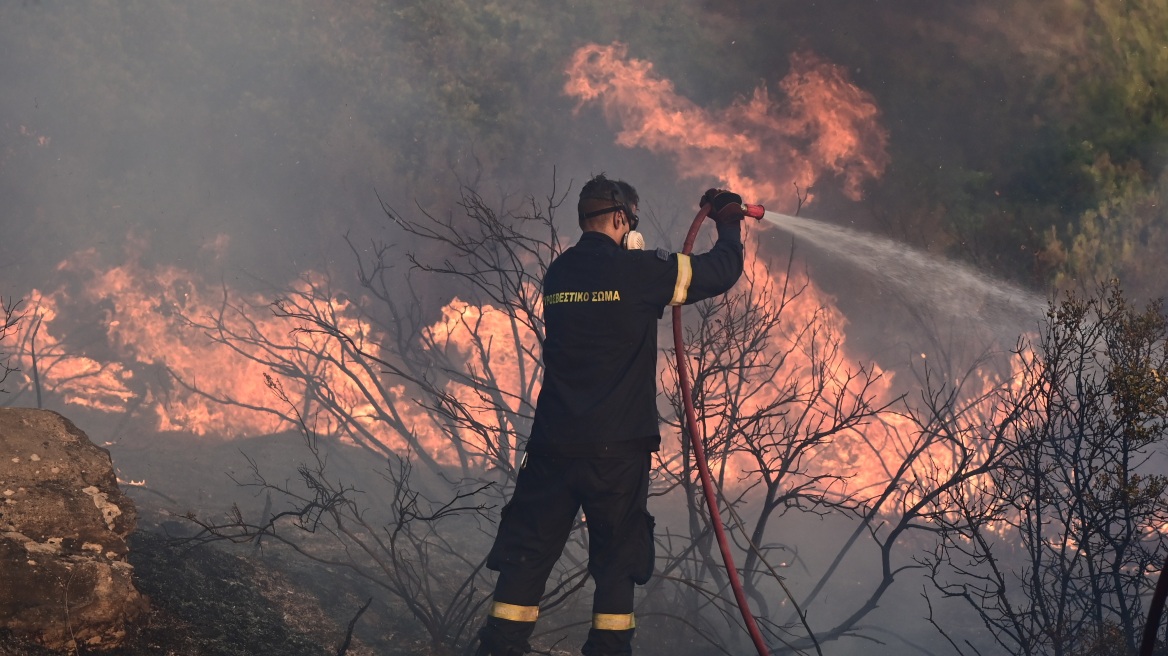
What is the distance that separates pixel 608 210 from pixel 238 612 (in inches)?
116

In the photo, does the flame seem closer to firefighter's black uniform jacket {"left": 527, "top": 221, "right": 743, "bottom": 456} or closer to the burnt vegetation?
the burnt vegetation

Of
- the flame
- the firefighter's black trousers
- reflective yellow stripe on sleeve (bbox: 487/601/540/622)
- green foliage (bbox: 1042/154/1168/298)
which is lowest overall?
reflective yellow stripe on sleeve (bbox: 487/601/540/622)

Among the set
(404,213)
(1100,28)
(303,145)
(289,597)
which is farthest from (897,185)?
(303,145)

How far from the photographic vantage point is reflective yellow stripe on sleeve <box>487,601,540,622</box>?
11.5 ft

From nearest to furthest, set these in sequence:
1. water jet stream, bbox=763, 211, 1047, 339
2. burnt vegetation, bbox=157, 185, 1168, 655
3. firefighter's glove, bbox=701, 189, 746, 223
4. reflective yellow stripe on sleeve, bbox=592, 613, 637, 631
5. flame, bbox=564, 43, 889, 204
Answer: reflective yellow stripe on sleeve, bbox=592, 613, 637, 631 → firefighter's glove, bbox=701, 189, 746, 223 → burnt vegetation, bbox=157, 185, 1168, 655 → water jet stream, bbox=763, 211, 1047, 339 → flame, bbox=564, 43, 889, 204

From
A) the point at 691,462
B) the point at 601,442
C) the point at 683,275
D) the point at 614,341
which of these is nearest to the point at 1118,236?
the point at 691,462

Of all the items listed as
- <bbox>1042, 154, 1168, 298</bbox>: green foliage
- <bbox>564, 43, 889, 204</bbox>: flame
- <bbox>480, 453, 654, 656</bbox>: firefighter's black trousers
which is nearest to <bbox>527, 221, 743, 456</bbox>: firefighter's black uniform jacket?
<bbox>480, 453, 654, 656</bbox>: firefighter's black trousers

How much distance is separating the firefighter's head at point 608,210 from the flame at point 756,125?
5784mm

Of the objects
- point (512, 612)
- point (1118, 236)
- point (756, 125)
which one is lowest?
point (512, 612)

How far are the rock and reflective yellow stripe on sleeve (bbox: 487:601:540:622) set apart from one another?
5.36 feet

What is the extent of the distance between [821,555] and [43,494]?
8.97m

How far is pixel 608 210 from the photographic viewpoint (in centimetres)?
385

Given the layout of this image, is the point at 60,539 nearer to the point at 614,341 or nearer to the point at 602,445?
the point at 602,445

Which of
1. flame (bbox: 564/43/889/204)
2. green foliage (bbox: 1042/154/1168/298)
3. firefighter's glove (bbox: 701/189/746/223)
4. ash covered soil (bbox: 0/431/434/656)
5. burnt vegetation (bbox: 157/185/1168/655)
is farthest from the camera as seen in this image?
flame (bbox: 564/43/889/204)
